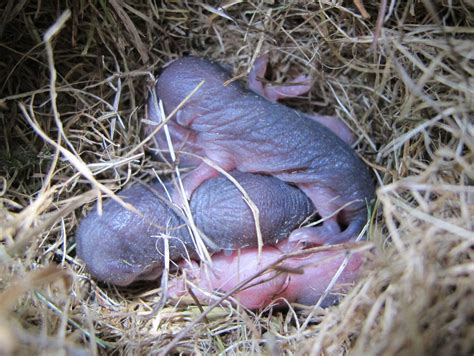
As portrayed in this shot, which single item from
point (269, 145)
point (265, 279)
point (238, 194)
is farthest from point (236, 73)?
point (265, 279)

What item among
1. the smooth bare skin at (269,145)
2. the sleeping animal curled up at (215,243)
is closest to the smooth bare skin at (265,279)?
the sleeping animal curled up at (215,243)

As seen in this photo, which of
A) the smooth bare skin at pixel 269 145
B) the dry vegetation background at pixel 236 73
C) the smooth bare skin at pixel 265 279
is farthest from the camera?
the smooth bare skin at pixel 269 145

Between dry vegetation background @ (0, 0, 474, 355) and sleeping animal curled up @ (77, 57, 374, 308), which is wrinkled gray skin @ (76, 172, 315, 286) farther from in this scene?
dry vegetation background @ (0, 0, 474, 355)

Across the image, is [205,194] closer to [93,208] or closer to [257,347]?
[93,208]

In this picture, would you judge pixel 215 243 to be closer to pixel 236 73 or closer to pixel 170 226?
pixel 170 226

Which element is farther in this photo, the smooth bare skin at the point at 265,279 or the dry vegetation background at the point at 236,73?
the smooth bare skin at the point at 265,279

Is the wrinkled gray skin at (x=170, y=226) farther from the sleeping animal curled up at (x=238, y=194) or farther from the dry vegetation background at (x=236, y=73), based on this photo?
the dry vegetation background at (x=236, y=73)
